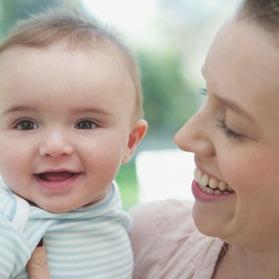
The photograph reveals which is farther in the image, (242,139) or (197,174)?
(197,174)

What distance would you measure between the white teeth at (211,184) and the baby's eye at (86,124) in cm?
24

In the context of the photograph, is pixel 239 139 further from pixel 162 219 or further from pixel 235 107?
pixel 162 219

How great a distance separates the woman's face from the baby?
203 mm

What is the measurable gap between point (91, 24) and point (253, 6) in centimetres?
41

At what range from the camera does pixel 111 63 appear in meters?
1.41

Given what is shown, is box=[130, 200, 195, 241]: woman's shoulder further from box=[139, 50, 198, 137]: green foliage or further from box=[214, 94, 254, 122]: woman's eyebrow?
box=[139, 50, 198, 137]: green foliage

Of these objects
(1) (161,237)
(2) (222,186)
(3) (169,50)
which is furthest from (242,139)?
(3) (169,50)

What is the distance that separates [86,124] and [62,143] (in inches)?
3.3

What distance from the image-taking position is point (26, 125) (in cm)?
133

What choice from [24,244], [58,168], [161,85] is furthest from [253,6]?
[161,85]

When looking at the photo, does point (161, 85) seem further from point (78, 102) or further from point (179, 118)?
point (78, 102)

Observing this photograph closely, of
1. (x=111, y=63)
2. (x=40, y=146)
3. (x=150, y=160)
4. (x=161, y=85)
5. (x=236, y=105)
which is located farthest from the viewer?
(x=161, y=85)

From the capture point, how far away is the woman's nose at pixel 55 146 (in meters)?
1.28

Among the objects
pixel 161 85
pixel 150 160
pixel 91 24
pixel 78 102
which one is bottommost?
pixel 150 160
